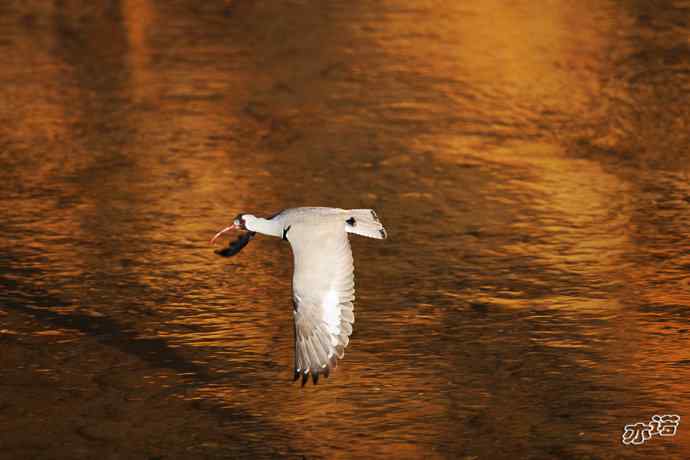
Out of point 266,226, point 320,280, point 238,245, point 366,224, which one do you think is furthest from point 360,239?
point 320,280

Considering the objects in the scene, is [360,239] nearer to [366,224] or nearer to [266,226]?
[266,226]

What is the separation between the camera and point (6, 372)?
8.97 metres

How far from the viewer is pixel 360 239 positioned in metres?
11.7

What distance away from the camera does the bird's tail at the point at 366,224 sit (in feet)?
28.2

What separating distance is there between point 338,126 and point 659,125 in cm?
280

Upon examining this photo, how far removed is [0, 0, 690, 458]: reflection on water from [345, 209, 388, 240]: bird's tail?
0.80 m

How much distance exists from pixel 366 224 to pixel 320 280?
0.46m

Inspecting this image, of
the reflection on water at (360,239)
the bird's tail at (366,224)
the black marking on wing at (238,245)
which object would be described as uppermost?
the bird's tail at (366,224)

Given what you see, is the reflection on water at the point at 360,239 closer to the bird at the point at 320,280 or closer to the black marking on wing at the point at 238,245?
the bird at the point at 320,280

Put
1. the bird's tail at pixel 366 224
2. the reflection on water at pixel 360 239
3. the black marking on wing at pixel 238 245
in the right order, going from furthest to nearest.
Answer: the black marking on wing at pixel 238 245 < the bird's tail at pixel 366 224 < the reflection on water at pixel 360 239

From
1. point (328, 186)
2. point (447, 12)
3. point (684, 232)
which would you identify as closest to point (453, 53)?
point (447, 12)

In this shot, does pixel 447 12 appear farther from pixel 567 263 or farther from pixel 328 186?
pixel 567 263

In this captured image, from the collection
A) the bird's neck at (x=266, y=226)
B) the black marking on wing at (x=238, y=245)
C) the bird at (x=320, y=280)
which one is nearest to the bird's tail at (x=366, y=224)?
the bird at (x=320, y=280)

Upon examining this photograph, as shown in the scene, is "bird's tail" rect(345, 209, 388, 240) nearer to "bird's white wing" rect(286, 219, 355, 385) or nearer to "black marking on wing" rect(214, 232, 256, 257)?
"bird's white wing" rect(286, 219, 355, 385)
